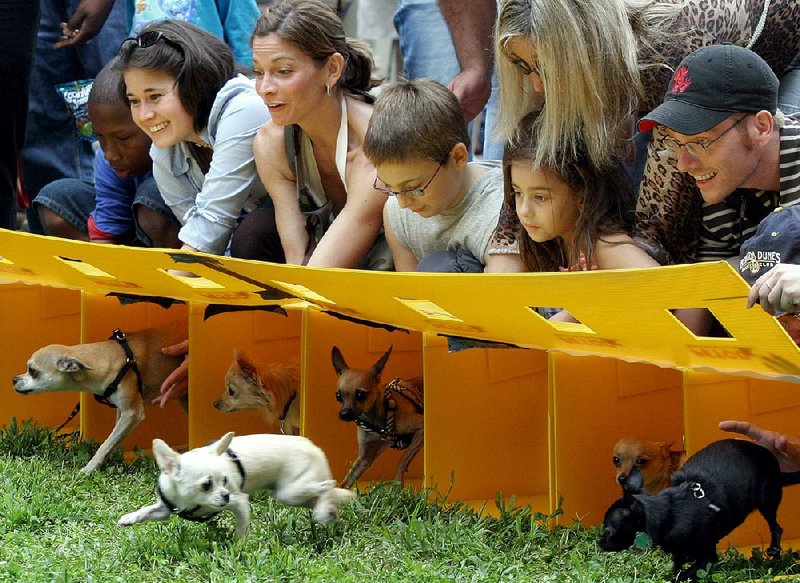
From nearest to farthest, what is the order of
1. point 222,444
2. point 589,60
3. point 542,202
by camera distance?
1. point 222,444
2. point 589,60
3. point 542,202

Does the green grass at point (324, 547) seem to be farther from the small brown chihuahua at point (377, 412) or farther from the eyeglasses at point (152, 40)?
the eyeglasses at point (152, 40)

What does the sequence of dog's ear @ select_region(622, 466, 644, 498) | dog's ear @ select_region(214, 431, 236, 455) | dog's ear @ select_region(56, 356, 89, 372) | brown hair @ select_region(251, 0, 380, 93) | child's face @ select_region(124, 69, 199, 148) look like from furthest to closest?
child's face @ select_region(124, 69, 199, 148) < brown hair @ select_region(251, 0, 380, 93) < dog's ear @ select_region(56, 356, 89, 372) < dog's ear @ select_region(214, 431, 236, 455) < dog's ear @ select_region(622, 466, 644, 498)

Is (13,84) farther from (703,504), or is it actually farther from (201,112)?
(703,504)

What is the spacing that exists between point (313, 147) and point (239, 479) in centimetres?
167

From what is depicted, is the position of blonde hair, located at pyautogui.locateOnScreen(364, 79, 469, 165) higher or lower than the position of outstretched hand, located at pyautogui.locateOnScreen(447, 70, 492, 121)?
lower

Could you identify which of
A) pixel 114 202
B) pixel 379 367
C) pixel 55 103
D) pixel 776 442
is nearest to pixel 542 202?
pixel 379 367

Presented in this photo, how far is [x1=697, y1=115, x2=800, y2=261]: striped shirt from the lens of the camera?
2994 mm

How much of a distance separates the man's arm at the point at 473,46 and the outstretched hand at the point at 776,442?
5.98ft

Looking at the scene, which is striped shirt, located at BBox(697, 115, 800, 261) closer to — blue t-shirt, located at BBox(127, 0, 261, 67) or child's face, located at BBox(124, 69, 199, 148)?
child's face, located at BBox(124, 69, 199, 148)

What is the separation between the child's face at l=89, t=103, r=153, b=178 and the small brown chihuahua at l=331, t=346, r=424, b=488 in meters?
1.59

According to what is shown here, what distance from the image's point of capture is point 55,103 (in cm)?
620

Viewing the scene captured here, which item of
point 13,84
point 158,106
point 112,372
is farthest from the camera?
point 13,84

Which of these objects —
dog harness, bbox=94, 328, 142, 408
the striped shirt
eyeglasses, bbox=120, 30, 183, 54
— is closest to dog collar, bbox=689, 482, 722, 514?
the striped shirt

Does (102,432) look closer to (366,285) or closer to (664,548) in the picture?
(366,285)
